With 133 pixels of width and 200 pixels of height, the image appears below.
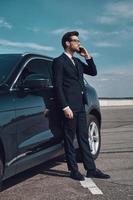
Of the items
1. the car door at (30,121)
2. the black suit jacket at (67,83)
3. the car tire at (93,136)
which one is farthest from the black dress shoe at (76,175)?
the car tire at (93,136)

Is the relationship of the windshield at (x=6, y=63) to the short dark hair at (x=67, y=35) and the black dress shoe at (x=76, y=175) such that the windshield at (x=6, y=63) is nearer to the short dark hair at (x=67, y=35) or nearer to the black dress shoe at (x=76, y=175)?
the short dark hair at (x=67, y=35)

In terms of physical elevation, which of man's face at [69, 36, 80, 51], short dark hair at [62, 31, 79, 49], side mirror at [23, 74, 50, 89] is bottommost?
side mirror at [23, 74, 50, 89]

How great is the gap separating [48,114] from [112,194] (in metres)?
1.35

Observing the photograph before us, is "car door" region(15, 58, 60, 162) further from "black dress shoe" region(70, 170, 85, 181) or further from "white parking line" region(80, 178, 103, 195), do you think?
"white parking line" region(80, 178, 103, 195)

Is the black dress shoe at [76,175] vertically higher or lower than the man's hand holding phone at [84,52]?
lower

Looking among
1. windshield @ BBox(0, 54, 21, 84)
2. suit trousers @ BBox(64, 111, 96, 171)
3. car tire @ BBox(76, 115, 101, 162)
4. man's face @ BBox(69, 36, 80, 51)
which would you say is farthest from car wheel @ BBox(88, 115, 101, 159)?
windshield @ BBox(0, 54, 21, 84)

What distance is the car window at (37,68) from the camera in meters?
6.40

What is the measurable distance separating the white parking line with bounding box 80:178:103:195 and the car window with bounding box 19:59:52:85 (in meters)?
1.49

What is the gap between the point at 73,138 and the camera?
662 centimetres

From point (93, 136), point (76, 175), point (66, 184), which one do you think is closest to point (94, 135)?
point (93, 136)

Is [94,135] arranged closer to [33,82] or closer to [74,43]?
[74,43]

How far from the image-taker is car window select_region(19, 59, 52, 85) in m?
6.40

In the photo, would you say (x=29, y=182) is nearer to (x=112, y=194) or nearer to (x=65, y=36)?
(x=112, y=194)

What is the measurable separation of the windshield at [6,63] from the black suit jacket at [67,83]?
527 mm
